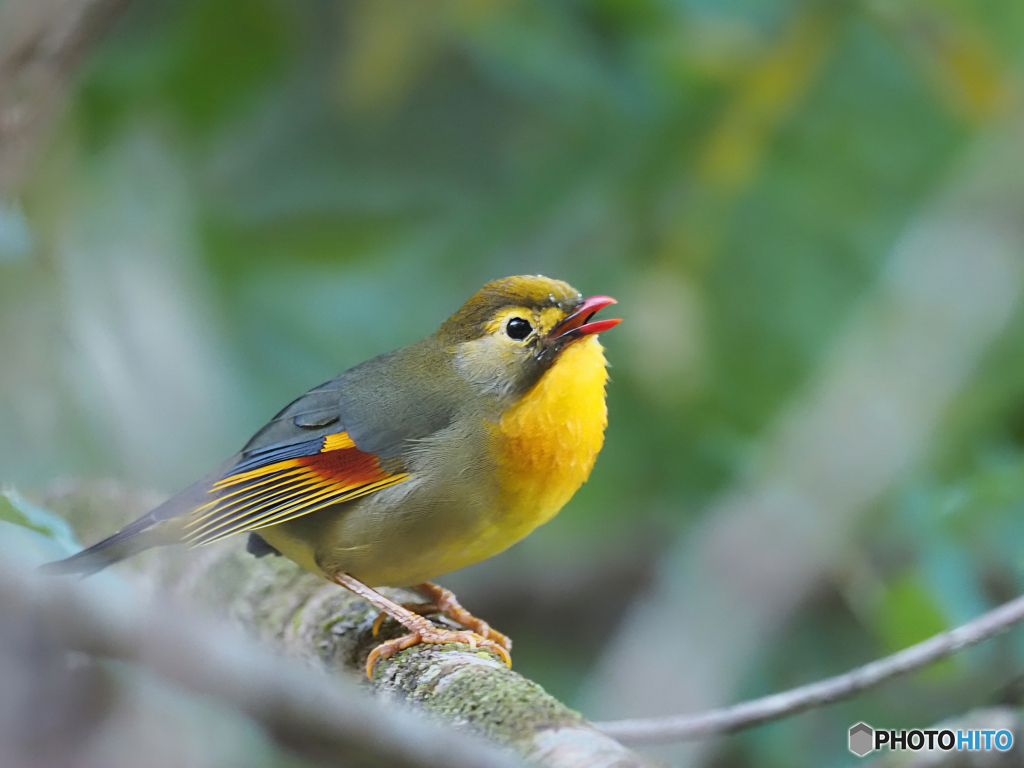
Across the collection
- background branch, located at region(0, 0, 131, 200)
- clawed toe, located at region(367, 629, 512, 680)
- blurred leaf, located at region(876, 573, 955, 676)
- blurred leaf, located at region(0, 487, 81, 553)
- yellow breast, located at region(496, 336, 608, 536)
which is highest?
background branch, located at region(0, 0, 131, 200)

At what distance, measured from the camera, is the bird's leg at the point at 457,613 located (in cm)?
288

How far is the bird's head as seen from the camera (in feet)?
9.09

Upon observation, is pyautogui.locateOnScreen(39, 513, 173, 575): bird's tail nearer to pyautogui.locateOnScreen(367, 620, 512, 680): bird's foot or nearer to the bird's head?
pyautogui.locateOnScreen(367, 620, 512, 680): bird's foot

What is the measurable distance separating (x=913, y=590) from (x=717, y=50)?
2298 millimetres

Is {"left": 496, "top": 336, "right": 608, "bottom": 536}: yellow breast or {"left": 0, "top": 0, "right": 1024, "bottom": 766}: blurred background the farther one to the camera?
{"left": 0, "top": 0, "right": 1024, "bottom": 766}: blurred background

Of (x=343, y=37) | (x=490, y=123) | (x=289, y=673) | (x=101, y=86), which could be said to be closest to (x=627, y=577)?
(x=490, y=123)

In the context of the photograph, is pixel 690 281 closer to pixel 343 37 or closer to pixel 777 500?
pixel 777 500

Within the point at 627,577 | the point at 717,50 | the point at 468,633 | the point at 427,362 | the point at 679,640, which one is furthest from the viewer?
the point at 627,577

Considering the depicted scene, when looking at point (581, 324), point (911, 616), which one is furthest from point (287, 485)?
point (911, 616)

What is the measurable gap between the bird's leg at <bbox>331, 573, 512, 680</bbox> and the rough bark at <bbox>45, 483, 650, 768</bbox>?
0.02 m

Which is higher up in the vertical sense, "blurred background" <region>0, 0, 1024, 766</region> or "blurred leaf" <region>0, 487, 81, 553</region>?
"blurred background" <region>0, 0, 1024, 766</region>

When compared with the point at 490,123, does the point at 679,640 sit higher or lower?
lower

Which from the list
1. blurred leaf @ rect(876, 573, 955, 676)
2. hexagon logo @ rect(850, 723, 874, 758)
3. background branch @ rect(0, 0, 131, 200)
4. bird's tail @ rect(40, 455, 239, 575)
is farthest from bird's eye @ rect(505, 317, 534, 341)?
background branch @ rect(0, 0, 131, 200)

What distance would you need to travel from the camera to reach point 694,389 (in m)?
4.41
